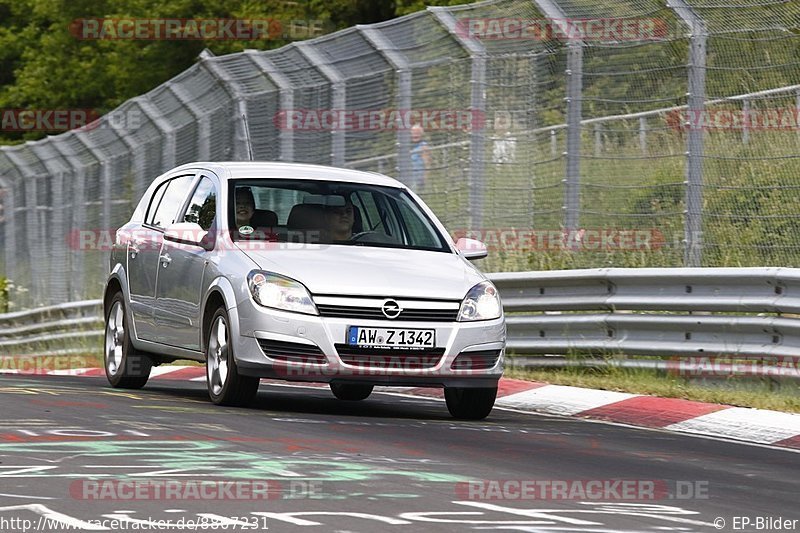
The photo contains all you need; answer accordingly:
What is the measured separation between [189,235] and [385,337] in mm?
1743

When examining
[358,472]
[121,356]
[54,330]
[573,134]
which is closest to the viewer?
[358,472]

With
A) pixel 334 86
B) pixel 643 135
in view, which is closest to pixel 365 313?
pixel 643 135

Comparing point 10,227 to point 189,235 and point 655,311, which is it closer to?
point 655,311

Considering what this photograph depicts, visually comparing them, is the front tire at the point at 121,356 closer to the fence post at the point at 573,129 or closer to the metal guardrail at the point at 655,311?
the metal guardrail at the point at 655,311

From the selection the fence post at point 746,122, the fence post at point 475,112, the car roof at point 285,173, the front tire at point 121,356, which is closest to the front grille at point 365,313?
the car roof at point 285,173

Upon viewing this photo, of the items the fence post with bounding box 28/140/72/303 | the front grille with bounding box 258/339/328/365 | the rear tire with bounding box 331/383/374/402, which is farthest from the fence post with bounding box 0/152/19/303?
the front grille with bounding box 258/339/328/365

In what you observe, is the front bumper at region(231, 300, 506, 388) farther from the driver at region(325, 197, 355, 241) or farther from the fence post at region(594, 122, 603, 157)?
the fence post at region(594, 122, 603, 157)

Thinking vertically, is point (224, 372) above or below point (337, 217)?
below

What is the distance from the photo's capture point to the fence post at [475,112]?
609 inches

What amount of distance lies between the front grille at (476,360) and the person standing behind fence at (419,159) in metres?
5.73

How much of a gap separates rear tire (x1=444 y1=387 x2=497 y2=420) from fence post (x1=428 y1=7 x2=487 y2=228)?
435 centimetres

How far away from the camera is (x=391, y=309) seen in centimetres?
1049

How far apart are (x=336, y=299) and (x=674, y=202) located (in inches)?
158

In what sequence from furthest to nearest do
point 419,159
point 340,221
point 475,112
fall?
1. point 419,159
2. point 475,112
3. point 340,221
